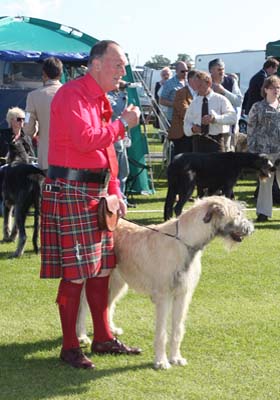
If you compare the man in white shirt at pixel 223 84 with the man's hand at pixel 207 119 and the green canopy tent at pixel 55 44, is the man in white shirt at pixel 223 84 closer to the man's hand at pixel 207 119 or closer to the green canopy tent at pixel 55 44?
the man's hand at pixel 207 119

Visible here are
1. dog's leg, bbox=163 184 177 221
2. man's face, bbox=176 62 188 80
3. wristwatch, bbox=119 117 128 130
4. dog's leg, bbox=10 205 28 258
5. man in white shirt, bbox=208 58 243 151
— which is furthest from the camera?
man's face, bbox=176 62 188 80

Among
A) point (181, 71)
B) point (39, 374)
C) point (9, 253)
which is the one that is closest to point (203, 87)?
point (9, 253)

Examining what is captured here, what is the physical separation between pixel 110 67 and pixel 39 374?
5.93ft

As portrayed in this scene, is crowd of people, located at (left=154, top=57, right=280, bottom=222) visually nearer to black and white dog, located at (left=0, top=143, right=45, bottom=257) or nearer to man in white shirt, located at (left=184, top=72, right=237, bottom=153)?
man in white shirt, located at (left=184, top=72, right=237, bottom=153)

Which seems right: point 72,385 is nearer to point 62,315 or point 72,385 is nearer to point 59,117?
point 62,315

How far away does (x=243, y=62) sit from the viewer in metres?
26.1

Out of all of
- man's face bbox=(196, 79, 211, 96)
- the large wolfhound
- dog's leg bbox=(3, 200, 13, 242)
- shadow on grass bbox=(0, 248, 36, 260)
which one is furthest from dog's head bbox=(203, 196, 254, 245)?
man's face bbox=(196, 79, 211, 96)

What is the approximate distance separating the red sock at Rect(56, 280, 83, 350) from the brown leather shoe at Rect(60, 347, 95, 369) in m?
0.03

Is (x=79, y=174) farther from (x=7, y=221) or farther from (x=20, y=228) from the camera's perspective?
(x=7, y=221)

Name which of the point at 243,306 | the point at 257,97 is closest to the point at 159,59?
the point at 257,97

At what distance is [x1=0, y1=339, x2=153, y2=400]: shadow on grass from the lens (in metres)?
3.73

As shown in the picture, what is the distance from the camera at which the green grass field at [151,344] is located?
375 cm

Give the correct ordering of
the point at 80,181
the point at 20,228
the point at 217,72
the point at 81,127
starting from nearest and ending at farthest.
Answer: the point at 81,127 < the point at 80,181 < the point at 20,228 < the point at 217,72

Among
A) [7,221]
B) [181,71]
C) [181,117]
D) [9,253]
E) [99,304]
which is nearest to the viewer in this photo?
[99,304]
